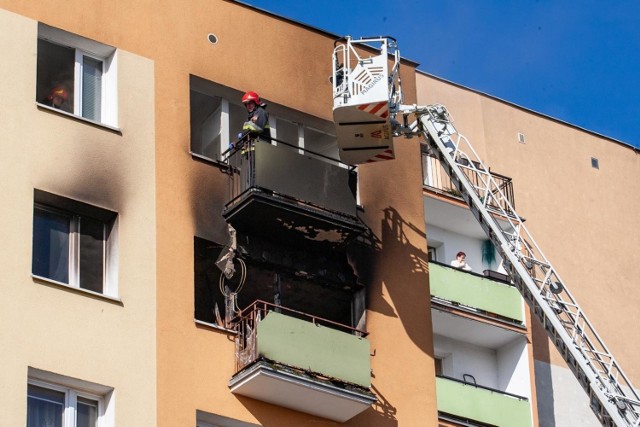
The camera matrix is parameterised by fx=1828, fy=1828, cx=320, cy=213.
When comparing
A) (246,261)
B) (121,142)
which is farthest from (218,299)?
(121,142)

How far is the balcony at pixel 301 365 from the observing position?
30.0 metres

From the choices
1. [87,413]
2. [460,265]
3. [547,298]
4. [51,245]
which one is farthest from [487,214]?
[87,413]

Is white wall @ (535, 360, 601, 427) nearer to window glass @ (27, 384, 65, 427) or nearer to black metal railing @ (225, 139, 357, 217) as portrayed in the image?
black metal railing @ (225, 139, 357, 217)

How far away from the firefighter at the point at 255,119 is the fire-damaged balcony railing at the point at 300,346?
3090mm

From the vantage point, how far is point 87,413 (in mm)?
28297

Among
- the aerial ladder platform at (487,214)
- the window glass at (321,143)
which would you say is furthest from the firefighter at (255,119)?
the window glass at (321,143)

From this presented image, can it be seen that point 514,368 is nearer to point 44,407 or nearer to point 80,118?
point 80,118

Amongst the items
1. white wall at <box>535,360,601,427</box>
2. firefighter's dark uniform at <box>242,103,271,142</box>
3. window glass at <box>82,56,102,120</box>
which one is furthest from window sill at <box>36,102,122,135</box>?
white wall at <box>535,360,601,427</box>

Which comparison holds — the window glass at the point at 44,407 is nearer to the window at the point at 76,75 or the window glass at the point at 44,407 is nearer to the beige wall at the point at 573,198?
the window at the point at 76,75

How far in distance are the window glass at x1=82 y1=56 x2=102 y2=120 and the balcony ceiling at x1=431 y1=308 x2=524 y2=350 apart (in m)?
10.1

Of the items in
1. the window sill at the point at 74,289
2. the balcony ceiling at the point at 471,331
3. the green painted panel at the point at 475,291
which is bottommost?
the window sill at the point at 74,289

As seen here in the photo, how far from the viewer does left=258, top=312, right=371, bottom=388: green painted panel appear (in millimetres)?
30375

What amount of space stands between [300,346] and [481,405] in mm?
8331

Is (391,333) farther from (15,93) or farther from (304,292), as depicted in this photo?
(15,93)
